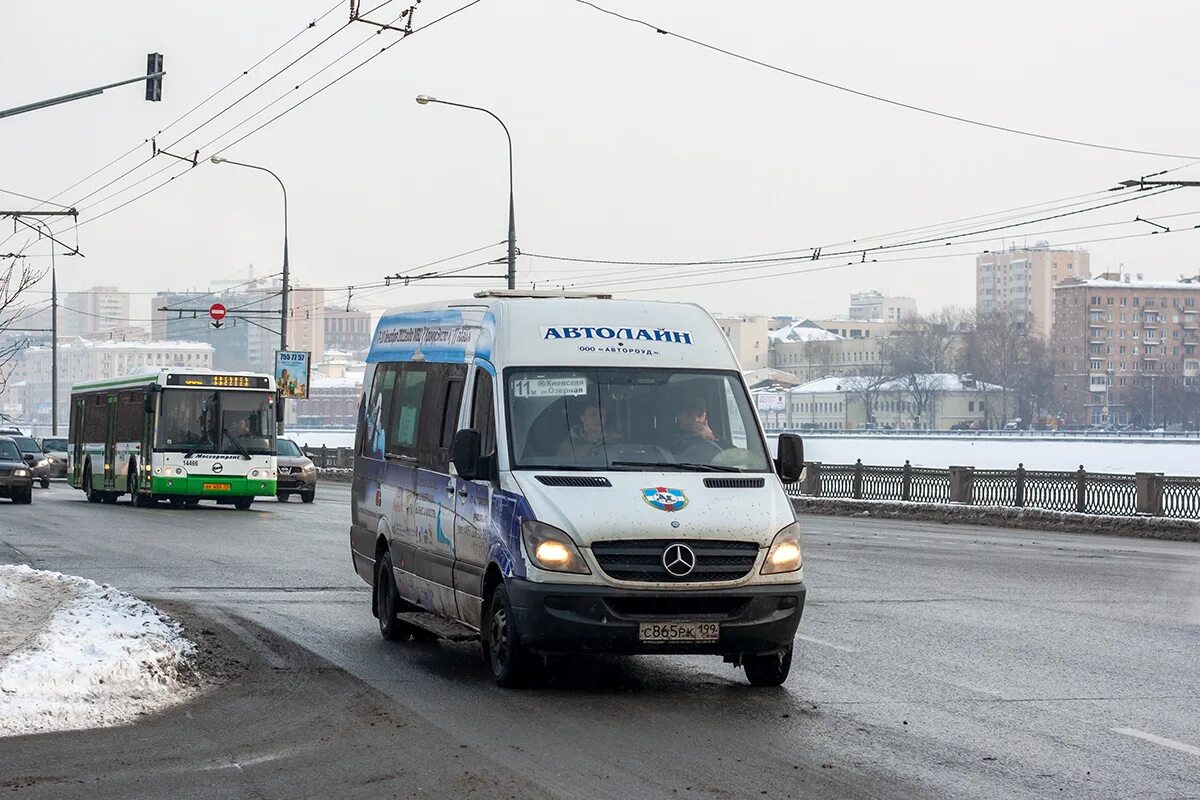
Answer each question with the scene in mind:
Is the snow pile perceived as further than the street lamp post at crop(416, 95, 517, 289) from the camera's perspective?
No

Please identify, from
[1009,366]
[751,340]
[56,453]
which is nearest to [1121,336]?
[1009,366]

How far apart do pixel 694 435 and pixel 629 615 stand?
1459mm

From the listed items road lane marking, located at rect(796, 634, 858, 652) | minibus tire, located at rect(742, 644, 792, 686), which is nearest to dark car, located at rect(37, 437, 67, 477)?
road lane marking, located at rect(796, 634, 858, 652)

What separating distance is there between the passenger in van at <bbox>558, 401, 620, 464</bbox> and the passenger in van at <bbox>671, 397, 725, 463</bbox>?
1.34 feet

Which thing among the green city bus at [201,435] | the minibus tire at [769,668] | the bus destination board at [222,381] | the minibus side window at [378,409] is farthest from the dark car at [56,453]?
the minibus tire at [769,668]

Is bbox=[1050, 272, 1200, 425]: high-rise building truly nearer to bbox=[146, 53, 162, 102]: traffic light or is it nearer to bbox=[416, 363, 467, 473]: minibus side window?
bbox=[146, 53, 162, 102]: traffic light

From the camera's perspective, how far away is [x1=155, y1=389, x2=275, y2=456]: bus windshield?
111 ft

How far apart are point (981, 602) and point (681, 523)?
691cm

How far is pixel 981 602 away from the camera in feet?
51.1

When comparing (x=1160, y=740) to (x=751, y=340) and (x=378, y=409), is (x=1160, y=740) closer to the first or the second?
(x=378, y=409)

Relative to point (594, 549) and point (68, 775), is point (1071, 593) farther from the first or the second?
Result: point (68, 775)

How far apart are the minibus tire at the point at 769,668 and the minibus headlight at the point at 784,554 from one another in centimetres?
53

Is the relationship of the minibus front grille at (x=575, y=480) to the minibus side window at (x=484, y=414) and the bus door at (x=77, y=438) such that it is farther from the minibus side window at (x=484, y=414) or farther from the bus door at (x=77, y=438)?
the bus door at (x=77, y=438)

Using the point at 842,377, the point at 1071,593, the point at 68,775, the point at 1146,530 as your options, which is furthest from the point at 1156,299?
the point at 68,775
